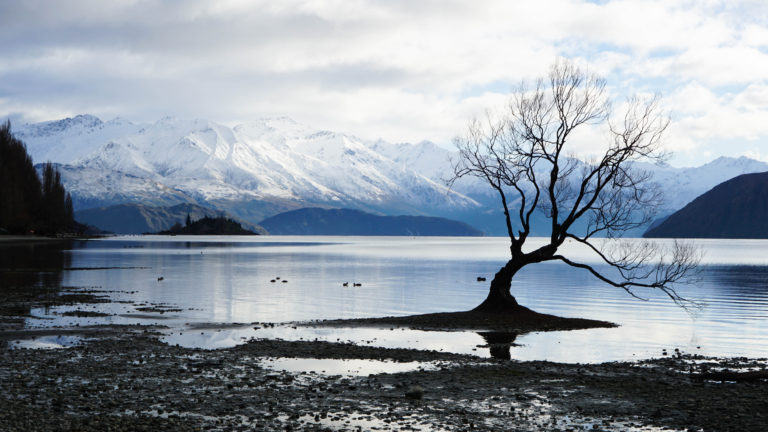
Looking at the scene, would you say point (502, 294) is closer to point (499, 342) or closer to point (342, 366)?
point (499, 342)

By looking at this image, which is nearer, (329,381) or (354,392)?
(354,392)

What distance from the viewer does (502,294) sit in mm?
48281

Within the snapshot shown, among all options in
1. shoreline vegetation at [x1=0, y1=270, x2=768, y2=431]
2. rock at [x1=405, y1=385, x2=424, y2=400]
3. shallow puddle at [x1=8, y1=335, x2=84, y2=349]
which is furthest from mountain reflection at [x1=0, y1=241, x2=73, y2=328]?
rock at [x1=405, y1=385, x2=424, y2=400]

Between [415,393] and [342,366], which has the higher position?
[415,393]

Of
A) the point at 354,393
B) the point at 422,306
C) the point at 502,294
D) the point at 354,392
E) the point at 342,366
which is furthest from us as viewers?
the point at 422,306

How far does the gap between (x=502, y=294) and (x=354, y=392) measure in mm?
26785

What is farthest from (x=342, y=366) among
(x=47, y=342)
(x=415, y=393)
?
(x=47, y=342)

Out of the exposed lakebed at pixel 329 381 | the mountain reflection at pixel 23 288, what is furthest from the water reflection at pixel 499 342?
the mountain reflection at pixel 23 288

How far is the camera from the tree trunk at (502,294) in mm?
47531

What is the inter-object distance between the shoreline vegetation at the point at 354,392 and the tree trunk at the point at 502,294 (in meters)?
A: 15.1

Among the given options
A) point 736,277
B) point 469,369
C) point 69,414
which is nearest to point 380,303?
point 469,369

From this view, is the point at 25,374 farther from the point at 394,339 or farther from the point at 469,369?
the point at 394,339

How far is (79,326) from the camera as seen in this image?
4003cm

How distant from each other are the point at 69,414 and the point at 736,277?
106 metres
